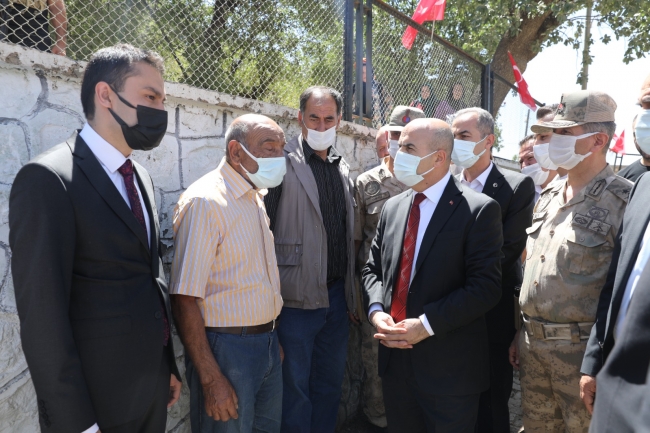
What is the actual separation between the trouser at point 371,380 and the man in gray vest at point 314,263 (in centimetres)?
48

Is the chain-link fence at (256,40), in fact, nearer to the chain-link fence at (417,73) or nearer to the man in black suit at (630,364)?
the chain-link fence at (417,73)

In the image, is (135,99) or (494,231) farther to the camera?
(494,231)

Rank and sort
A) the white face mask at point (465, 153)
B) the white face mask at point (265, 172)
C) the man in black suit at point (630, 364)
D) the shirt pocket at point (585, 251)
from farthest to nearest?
the white face mask at point (465, 153)
the white face mask at point (265, 172)
the shirt pocket at point (585, 251)
the man in black suit at point (630, 364)

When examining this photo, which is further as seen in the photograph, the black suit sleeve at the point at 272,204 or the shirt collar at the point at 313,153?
the shirt collar at the point at 313,153

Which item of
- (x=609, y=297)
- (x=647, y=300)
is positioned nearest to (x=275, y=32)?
(x=609, y=297)

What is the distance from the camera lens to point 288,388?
3.03 m

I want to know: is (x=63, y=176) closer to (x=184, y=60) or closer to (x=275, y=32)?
(x=184, y=60)

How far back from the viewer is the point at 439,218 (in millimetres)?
2627

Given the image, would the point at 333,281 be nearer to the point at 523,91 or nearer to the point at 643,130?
the point at 643,130

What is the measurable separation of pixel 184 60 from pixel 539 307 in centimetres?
285

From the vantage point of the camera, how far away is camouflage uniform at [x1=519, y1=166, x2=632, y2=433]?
8.08 ft

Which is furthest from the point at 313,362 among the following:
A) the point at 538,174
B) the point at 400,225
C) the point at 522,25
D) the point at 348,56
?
the point at 522,25

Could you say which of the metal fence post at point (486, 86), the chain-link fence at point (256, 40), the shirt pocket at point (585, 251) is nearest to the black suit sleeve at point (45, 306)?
the chain-link fence at point (256, 40)

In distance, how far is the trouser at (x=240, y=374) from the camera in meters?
2.31
